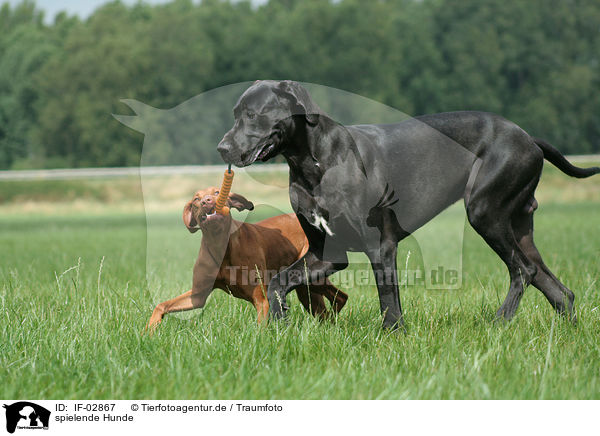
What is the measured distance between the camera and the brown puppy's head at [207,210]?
13.6ft

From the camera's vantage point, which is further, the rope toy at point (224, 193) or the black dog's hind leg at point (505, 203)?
the black dog's hind leg at point (505, 203)

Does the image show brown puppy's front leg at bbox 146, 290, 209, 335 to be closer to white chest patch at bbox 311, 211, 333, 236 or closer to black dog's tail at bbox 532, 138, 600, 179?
white chest patch at bbox 311, 211, 333, 236

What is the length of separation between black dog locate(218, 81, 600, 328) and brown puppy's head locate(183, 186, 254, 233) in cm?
47

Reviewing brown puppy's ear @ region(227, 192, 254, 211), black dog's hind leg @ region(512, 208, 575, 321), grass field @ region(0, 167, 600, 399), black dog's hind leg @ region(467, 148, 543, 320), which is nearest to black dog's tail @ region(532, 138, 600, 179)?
black dog's hind leg @ region(467, 148, 543, 320)

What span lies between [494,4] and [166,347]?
51.1 m

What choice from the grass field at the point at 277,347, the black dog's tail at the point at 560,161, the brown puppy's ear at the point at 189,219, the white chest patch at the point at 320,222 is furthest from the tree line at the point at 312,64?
the white chest patch at the point at 320,222

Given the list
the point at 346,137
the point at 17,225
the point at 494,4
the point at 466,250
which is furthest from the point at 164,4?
the point at 346,137

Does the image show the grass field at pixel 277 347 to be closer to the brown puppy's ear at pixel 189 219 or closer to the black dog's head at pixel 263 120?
the brown puppy's ear at pixel 189 219

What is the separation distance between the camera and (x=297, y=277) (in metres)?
4.10

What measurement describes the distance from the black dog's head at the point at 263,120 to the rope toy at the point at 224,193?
0.74ft

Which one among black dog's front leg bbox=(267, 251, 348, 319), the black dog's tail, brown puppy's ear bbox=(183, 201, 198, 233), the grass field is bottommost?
the grass field
